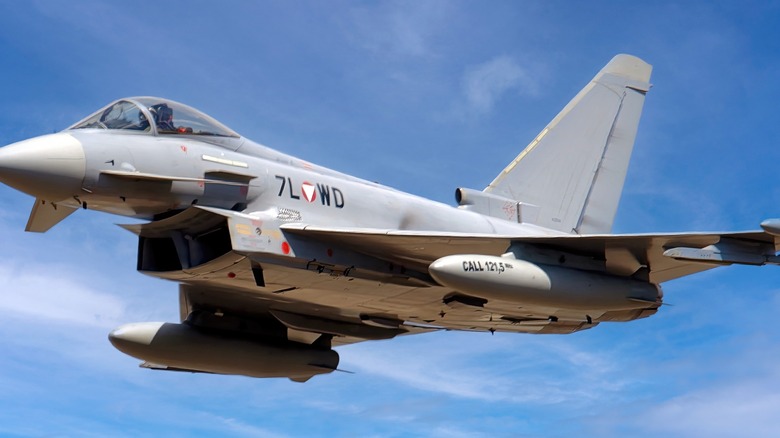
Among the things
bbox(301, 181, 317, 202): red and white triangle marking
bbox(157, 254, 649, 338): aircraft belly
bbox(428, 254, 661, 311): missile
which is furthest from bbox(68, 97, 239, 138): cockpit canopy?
bbox(428, 254, 661, 311): missile

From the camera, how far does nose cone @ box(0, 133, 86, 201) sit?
12.5m

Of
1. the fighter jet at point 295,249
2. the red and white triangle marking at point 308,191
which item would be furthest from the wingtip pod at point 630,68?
the red and white triangle marking at point 308,191

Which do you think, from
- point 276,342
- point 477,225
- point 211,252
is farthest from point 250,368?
point 477,225

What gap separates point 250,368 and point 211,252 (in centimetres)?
403

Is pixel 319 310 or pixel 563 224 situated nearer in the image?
pixel 319 310

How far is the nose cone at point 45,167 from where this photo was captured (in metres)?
12.5

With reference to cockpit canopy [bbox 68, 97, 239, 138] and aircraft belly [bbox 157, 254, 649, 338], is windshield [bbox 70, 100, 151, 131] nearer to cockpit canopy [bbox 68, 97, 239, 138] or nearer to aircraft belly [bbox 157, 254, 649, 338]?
cockpit canopy [bbox 68, 97, 239, 138]

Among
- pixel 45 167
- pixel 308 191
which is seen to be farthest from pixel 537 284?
pixel 45 167

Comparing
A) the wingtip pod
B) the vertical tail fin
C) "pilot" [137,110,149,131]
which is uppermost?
the wingtip pod

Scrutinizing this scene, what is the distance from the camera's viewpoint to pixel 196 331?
661 inches

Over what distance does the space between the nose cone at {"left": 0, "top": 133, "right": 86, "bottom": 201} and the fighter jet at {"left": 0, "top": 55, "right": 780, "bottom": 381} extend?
0.02m

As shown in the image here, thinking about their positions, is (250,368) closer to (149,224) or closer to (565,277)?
(149,224)

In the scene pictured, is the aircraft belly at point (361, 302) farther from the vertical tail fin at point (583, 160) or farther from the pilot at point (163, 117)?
the vertical tail fin at point (583, 160)

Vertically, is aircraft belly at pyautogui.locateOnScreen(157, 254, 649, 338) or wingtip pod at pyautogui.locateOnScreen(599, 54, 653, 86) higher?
wingtip pod at pyautogui.locateOnScreen(599, 54, 653, 86)
